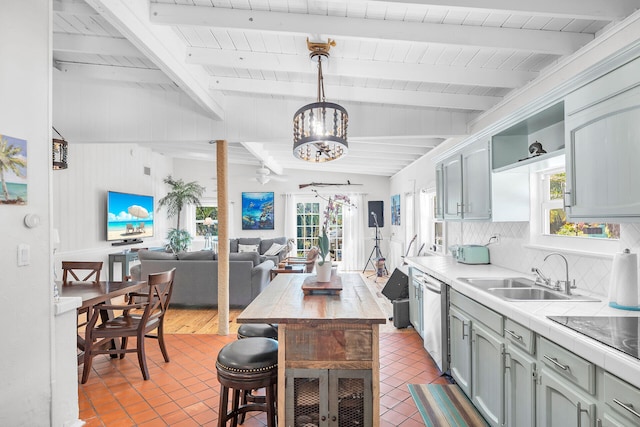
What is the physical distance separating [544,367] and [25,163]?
279 centimetres

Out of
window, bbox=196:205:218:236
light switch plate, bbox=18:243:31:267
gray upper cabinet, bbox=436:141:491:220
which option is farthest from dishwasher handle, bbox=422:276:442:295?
window, bbox=196:205:218:236

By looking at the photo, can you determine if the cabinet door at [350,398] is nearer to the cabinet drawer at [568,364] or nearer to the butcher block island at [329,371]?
the butcher block island at [329,371]

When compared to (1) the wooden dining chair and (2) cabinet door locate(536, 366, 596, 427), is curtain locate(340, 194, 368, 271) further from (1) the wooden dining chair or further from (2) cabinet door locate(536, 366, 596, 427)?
(2) cabinet door locate(536, 366, 596, 427)

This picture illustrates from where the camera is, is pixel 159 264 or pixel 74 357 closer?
pixel 74 357

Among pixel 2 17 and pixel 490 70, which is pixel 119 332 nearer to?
pixel 2 17

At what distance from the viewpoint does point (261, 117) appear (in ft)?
12.5

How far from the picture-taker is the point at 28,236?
1844mm

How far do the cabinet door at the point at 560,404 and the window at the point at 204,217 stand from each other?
767cm

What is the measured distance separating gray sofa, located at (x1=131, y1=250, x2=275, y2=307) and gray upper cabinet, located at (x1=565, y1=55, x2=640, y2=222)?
3.86 metres

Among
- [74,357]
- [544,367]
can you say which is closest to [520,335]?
[544,367]

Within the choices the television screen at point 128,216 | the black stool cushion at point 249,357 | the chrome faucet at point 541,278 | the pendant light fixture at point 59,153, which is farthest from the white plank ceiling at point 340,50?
the television screen at point 128,216

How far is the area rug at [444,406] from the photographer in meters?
2.29

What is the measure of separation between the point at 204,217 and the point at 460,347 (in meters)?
7.15

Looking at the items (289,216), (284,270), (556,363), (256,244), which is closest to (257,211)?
(289,216)
